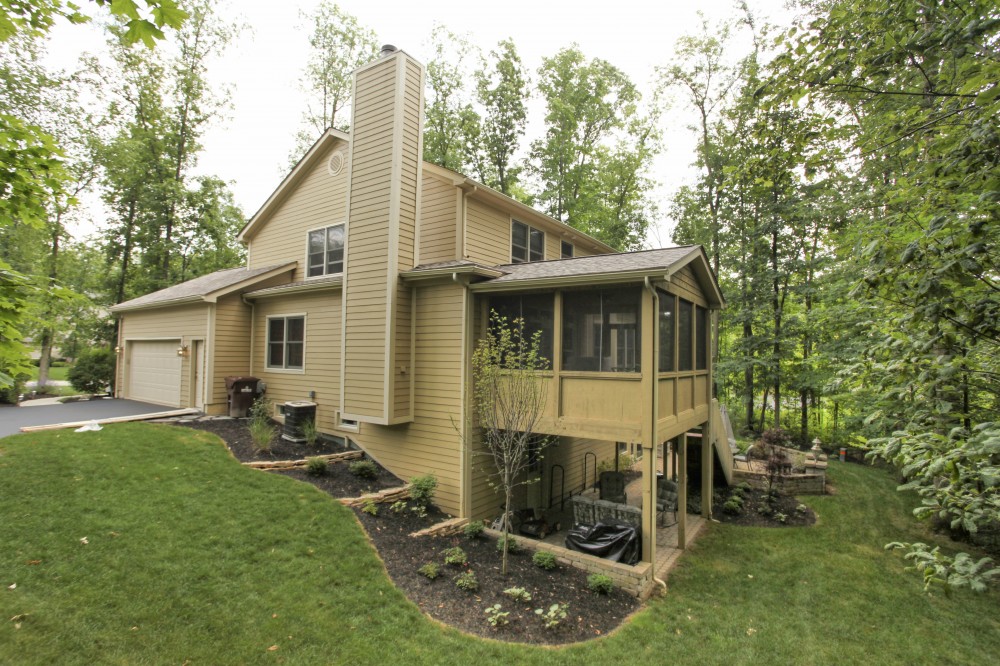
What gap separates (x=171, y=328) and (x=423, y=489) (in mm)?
10421

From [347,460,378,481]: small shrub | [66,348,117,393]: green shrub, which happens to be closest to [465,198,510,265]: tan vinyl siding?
[347,460,378,481]: small shrub

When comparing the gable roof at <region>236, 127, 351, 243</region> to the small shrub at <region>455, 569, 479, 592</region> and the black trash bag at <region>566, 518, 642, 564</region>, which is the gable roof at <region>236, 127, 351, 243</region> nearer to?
the small shrub at <region>455, 569, 479, 592</region>

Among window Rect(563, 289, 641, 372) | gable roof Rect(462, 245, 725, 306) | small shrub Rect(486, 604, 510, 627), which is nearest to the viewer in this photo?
small shrub Rect(486, 604, 510, 627)

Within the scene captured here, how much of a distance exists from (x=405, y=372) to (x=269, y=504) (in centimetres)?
326

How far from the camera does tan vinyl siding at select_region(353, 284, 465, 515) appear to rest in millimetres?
8641

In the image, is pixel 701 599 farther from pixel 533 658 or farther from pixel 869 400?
pixel 869 400

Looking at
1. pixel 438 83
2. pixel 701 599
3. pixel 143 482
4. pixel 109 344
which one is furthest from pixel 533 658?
pixel 109 344

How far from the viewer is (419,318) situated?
9.26 metres

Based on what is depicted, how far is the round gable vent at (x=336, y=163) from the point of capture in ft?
41.6

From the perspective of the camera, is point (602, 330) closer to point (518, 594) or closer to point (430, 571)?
point (518, 594)

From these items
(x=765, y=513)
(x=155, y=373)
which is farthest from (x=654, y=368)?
(x=155, y=373)

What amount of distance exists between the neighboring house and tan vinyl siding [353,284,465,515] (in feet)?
0.11

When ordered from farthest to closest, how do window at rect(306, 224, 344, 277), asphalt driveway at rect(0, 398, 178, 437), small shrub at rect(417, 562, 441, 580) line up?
1. window at rect(306, 224, 344, 277)
2. asphalt driveway at rect(0, 398, 178, 437)
3. small shrub at rect(417, 562, 441, 580)

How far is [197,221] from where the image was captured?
73.8 ft
